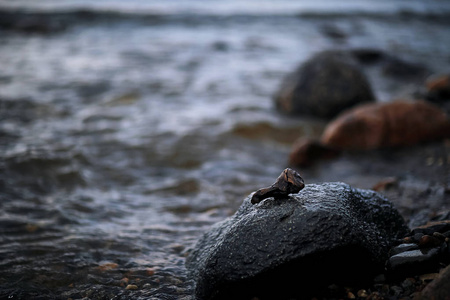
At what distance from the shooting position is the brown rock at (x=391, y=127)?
5004 mm

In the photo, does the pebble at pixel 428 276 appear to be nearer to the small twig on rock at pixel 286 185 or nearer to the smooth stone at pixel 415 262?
the smooth stone at pixel 415 262

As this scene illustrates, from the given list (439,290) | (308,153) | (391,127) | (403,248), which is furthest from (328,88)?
(439,290)

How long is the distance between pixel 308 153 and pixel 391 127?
Answer: 43.6 inches

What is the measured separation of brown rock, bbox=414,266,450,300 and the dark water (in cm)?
136

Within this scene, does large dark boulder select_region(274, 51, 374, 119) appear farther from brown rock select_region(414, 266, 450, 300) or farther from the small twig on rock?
brown rock select_region(414, 266, 450, 300)

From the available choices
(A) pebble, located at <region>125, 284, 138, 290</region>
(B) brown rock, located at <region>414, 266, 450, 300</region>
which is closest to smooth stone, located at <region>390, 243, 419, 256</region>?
(B) brown rock, located at <region>414, 266, 450, 300</region>

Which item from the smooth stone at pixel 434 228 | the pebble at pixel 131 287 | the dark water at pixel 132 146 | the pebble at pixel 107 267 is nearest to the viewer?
the smooth stone at pixel 434 228

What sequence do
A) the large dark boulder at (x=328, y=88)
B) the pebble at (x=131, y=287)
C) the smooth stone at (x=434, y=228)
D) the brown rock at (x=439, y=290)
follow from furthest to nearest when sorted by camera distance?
the large dark boulder at (x=328, y=88), the pebble at (x=131, y=287), the smooth stone at (x=434, y=228), the brown rock at (x=439, y=290)

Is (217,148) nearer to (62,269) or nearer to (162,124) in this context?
(162,124)

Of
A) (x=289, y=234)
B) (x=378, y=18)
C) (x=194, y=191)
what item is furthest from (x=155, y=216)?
(x=378, y=18)

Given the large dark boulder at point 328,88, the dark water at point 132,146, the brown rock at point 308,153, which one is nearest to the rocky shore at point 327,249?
the dark water at point 132,146

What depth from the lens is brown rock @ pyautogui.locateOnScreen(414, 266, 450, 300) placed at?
72.0 inches

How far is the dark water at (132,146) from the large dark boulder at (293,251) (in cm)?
50

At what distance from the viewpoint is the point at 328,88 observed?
6336 mm
